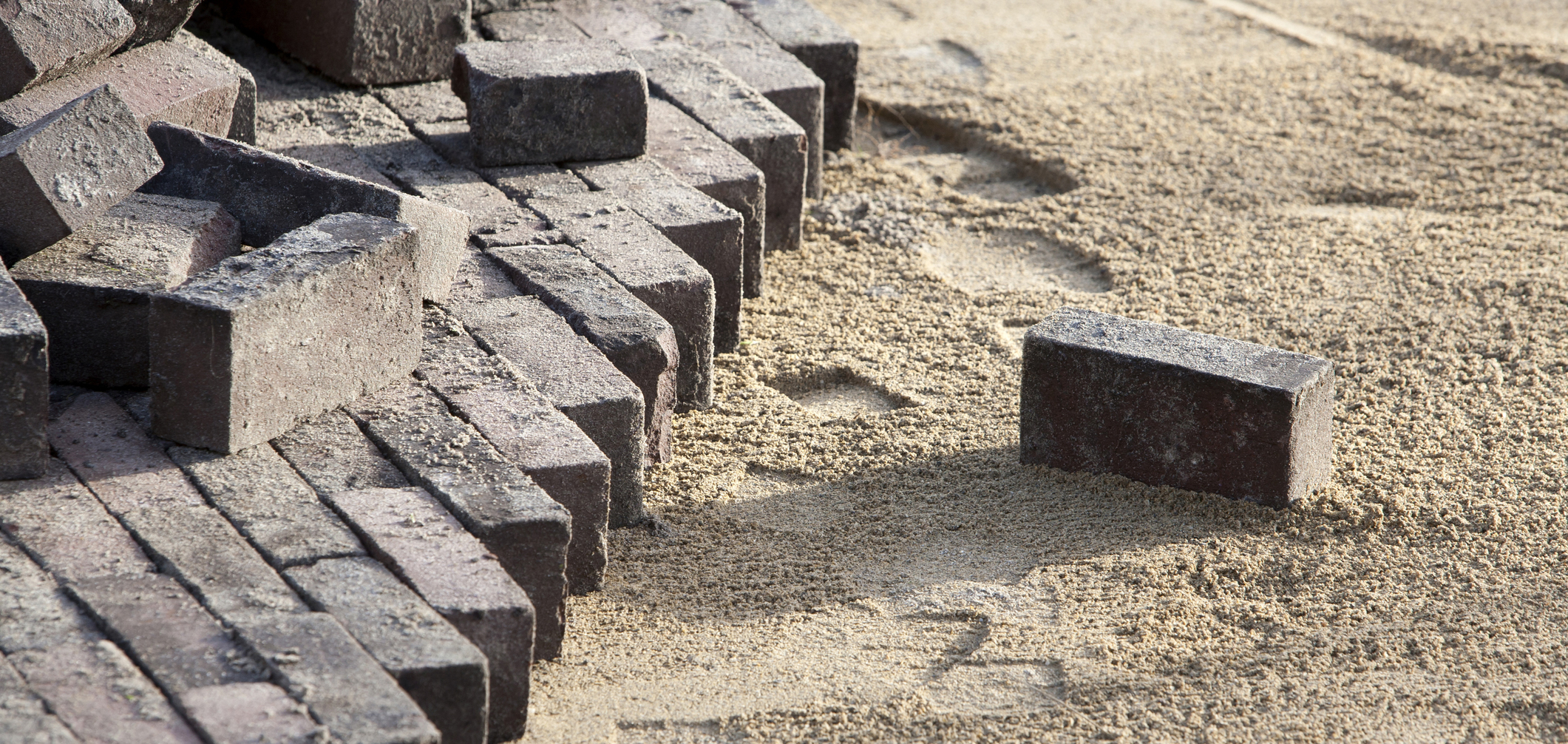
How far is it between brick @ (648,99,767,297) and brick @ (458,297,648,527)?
1010mm

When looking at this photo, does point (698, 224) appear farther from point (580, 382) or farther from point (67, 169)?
point (67, 169)

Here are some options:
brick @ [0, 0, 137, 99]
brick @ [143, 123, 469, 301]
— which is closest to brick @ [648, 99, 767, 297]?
brick @ [143, 123, 469, 301]

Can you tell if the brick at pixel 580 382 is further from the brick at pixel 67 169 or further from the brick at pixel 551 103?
the brick at pixel 551 103

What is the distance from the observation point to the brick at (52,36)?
4.31 meters

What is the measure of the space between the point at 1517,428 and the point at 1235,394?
3.81 feet

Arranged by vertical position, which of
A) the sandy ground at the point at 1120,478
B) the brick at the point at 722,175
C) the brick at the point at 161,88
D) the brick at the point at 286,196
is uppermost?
the brick at the point at 161,88

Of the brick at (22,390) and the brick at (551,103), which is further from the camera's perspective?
the brick at (551,103)

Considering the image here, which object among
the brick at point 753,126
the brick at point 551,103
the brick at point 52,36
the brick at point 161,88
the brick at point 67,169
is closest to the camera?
the brick at point 67,169

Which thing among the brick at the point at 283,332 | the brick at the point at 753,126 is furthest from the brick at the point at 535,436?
the brick at the point at 753,126

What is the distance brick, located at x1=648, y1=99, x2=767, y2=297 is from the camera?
5.29m

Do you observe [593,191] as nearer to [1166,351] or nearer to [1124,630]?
[1166,351]

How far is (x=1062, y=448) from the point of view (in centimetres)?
428

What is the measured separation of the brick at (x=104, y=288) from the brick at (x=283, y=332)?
0.88 ft

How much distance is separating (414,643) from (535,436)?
83 centimetres
